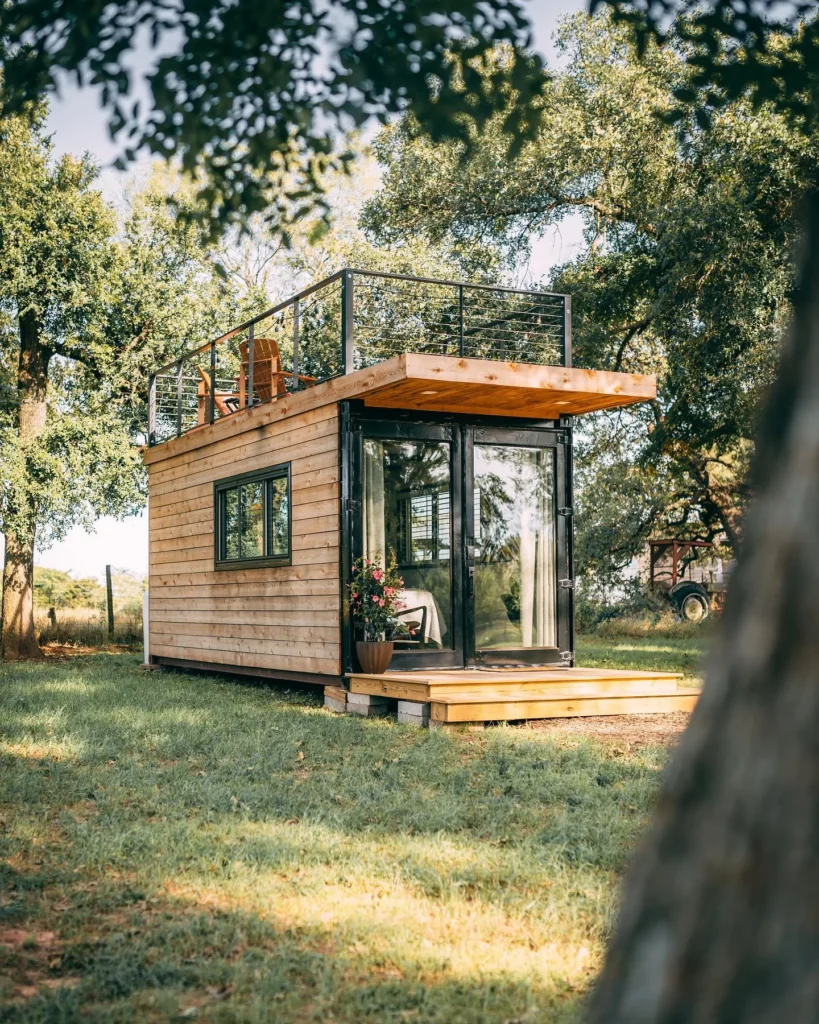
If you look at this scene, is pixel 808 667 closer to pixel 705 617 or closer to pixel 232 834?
pixel 232 834

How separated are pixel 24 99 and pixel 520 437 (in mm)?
6795

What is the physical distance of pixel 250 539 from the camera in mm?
11453

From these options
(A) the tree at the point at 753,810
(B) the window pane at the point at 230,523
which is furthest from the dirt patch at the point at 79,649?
(A) the tree at the point at 753,810

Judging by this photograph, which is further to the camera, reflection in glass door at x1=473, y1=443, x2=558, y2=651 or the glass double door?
reflection in glass door at x1=473, y1=443, x2=558, y2=651

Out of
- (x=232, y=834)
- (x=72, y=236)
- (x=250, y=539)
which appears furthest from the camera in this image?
(x=72, y=236)

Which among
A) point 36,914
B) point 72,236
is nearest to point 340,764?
point 36,914

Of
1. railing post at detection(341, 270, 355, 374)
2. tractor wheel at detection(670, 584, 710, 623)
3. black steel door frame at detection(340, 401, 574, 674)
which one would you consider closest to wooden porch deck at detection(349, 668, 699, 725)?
black steel door frame at detection(340, 401, 574, 674)

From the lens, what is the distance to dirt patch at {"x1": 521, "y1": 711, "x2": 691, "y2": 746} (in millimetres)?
7500

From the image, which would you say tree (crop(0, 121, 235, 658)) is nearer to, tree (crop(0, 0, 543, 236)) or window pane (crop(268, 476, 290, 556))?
window pane (crop(268, 476, 290, 556))

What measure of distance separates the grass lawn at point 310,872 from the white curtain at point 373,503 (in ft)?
7.99

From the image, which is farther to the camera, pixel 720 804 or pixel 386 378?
pixel 386 378

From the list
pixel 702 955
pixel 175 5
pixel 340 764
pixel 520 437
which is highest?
pixel 175 5

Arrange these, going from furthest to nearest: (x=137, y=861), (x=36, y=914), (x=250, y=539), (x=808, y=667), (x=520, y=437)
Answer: (x=250, y=539)
(x=520, y=437)
(x=137, y=861)
(x=36, y=914)
(x=808, y=667)

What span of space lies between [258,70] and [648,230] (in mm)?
12489
